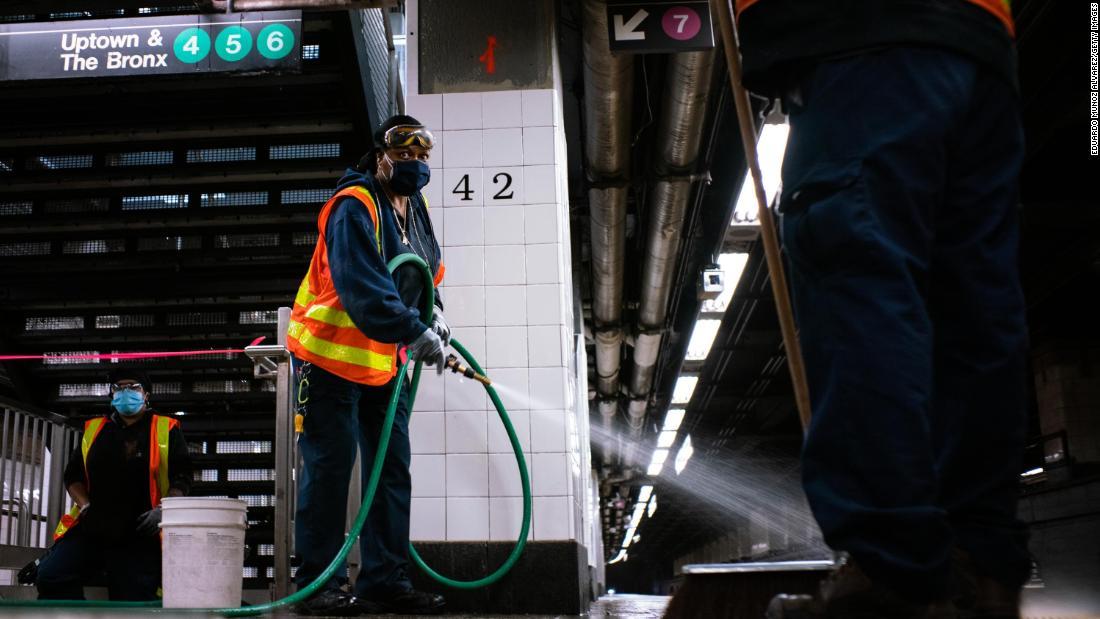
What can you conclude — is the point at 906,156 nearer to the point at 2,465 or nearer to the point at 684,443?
the point at 2,465

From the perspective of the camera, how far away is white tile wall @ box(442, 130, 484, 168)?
15.0ft

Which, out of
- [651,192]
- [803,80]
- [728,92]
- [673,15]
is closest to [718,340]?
[651,192]

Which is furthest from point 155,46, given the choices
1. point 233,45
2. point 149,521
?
point 149,521

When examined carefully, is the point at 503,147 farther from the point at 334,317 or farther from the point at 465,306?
the point at 334,317

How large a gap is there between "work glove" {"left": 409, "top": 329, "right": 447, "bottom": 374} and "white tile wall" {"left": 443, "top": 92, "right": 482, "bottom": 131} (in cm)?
174

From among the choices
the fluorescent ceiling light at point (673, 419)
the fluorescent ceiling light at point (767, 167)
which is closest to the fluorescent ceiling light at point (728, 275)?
the fluorescent ceiling light at point (767, 167)

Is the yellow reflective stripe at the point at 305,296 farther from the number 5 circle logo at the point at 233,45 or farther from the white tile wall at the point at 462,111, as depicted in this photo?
the number 5 circle logo at the point at 233,45

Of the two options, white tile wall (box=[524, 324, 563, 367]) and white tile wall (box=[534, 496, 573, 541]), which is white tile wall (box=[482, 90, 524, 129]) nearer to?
white tile wall (box=[524, 324, 563, 367])

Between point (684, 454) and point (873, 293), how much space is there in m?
20.2

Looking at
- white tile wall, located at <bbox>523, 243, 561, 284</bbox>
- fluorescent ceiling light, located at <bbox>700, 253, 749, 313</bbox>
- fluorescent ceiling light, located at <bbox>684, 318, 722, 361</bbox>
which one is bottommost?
white tile wall, located at <bbox>523, 243, 561, 284</bbox>

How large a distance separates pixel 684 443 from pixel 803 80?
18.8 metres

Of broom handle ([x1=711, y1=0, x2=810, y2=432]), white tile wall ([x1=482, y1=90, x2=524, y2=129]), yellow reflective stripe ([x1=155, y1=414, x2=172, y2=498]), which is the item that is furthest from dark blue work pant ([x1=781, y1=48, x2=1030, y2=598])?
yellow reflective stripe ([x1=155, y1=414, x2=172, y2=498])

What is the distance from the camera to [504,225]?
448 centimetres

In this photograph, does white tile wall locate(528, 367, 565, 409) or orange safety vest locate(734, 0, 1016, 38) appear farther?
white tile wall locate(528, 367, 565, 409)
